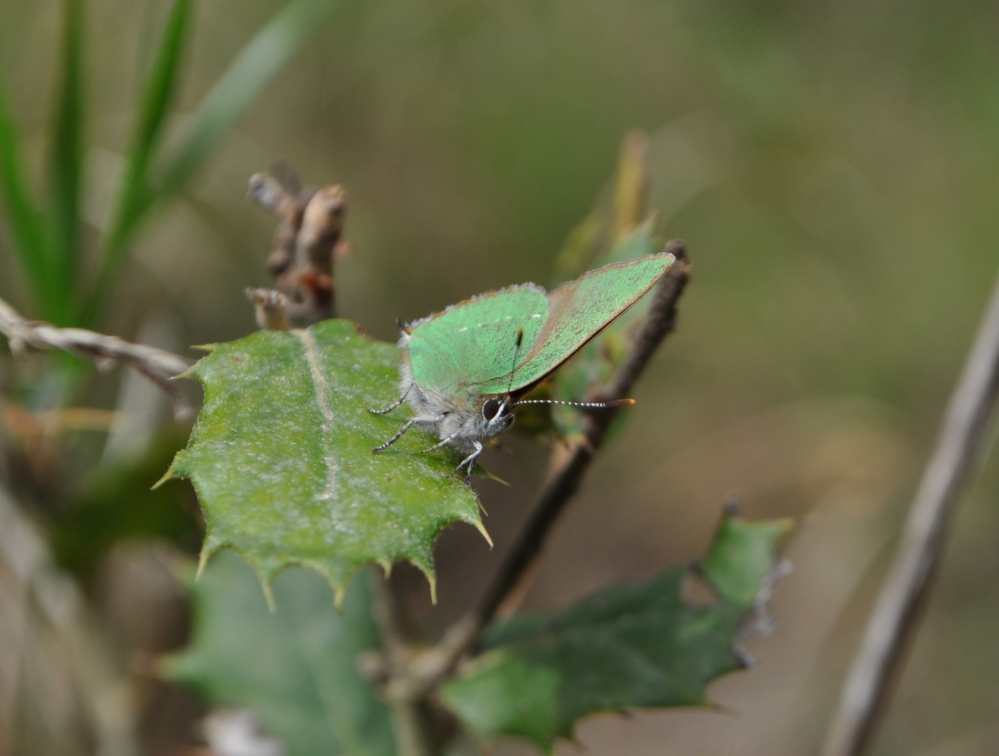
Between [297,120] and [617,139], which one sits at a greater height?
[617,139]

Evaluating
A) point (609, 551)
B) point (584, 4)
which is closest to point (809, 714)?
point (609, 551)

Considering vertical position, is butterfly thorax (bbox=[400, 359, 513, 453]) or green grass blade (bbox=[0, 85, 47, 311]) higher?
green grass blade (bbox=[0, 85, 47, 311])

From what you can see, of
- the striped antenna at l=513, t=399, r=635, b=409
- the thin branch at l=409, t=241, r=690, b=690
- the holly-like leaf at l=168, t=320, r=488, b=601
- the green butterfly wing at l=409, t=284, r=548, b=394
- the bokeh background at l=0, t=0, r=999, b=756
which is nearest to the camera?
the holly-like leaf at l=168, t=320, r=488, b=601

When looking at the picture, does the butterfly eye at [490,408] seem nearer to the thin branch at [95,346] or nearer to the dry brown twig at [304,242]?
the dry brown twig at [304,242]

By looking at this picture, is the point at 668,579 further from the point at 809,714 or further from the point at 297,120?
the point at 297,120

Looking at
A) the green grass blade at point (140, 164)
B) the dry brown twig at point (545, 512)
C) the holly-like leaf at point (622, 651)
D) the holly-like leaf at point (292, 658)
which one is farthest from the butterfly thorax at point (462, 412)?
the green grass blade at point (140, 164)

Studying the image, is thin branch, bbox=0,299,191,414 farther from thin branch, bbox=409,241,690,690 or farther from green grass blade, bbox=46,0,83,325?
thin branch, bbox=409,241,690,690

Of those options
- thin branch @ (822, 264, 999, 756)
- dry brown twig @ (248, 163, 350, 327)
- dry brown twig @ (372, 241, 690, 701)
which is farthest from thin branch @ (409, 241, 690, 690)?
thin branch @ (822, 264, 999, 756)
